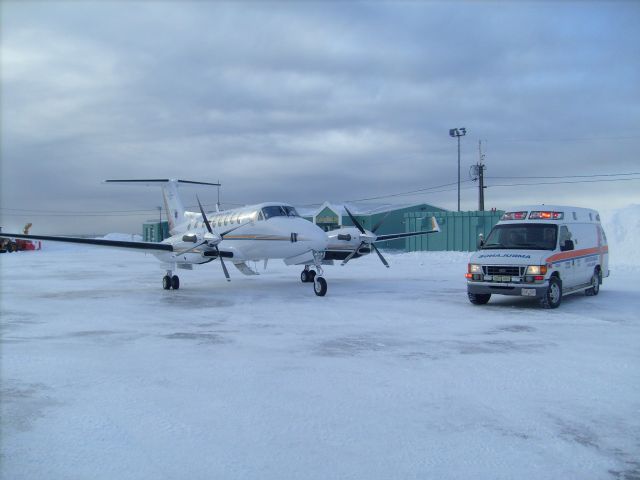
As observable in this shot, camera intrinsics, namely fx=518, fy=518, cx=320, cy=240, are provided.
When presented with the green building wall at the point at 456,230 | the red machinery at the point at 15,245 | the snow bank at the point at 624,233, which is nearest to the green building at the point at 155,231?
the red machinery at the point at 15,245

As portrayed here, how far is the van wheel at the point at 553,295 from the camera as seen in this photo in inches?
491

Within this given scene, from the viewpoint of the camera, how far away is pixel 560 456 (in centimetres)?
421

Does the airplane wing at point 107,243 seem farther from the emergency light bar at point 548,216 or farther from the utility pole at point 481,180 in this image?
the utility pole at point 481,180

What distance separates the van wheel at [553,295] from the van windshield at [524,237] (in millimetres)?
872

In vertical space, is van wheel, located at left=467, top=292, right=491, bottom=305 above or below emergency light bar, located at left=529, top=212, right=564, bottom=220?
below

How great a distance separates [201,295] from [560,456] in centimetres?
1328

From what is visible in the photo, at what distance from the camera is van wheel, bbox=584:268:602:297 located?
15.4 meters

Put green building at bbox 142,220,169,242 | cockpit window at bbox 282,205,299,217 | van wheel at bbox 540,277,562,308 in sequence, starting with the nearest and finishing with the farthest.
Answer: van wheel at bbox 540,277,562,308 → cockpit window at bbox 282,205,299,217 → green building at bbox 142,220,169,242

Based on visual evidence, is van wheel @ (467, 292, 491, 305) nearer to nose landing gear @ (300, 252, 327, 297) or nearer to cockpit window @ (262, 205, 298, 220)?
nose landing gear @ (300, 252, 327, 297)

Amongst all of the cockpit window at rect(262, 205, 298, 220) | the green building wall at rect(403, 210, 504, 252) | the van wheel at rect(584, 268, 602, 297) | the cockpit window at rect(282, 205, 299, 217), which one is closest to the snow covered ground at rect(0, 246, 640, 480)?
the van wheel at rect(584, 268, 602, 297)

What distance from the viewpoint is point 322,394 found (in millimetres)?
5824

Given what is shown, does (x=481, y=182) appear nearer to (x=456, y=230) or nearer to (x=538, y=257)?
(x=456, y=230)

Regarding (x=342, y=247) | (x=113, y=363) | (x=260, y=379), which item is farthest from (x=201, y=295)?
(x=260, y=379)

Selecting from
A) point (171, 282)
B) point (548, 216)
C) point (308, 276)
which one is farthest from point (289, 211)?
point (548, 216)
